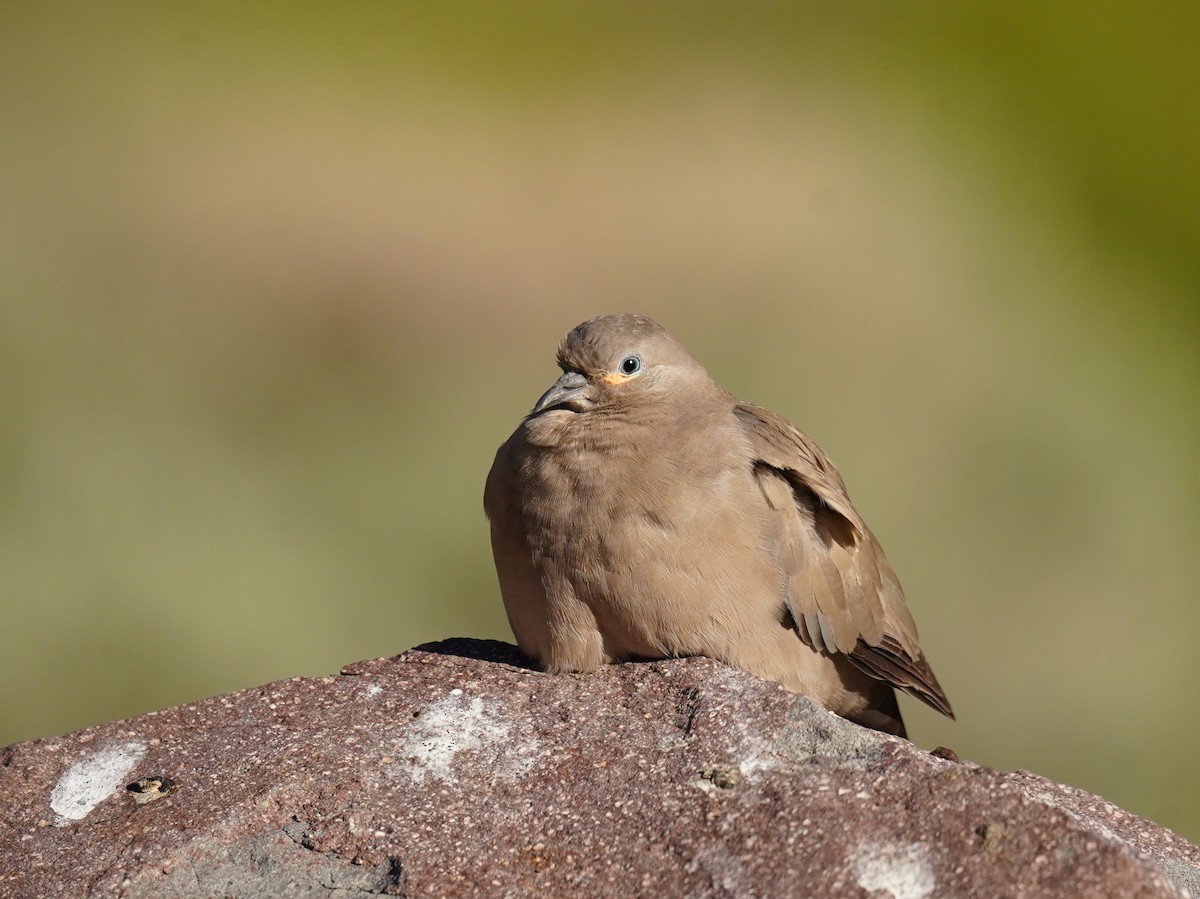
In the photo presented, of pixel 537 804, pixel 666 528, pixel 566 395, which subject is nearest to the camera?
pixel 537 804

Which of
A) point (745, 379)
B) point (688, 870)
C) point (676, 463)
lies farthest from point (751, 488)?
point (745, 379)

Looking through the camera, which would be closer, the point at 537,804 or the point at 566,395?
the point at 537,804

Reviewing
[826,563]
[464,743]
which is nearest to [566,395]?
[826,563]

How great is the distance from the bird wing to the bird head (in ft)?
1.20

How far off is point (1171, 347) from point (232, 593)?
7.14 meters

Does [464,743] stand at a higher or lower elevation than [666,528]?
lower

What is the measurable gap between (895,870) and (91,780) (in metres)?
2.37

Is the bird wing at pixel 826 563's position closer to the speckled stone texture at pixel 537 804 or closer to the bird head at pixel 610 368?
the bird head at pixel 610 368

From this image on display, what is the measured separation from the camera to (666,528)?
4715mm

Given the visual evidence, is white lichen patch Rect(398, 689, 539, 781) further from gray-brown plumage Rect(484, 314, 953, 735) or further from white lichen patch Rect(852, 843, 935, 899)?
white lichen patch Rect(852, 843, 935, 899)

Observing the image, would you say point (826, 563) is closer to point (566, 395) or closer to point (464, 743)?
point (566, 395)

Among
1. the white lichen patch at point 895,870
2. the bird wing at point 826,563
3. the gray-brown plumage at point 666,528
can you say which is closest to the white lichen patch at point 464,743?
the gray-brown plumage at point 666,528

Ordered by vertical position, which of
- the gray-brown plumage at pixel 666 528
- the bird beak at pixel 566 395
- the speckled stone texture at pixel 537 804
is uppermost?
the bird beak at pixel 566 395

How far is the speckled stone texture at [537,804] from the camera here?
343 cm
